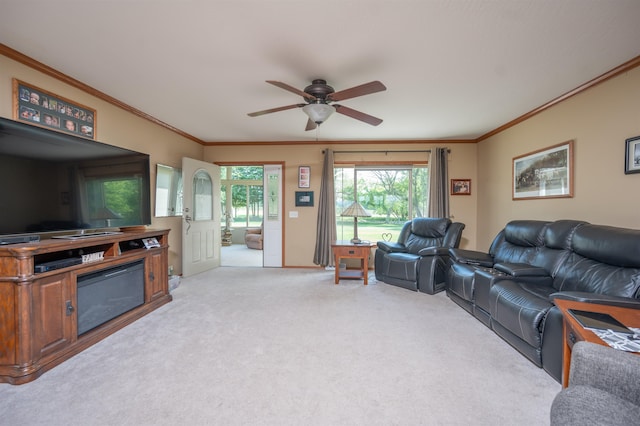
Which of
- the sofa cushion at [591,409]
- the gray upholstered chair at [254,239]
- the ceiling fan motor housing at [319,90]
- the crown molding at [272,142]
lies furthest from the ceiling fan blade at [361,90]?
the gray upholstered chair at [254,239]

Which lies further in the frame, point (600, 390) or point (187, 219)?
point (187, 219)

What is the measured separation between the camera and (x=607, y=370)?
98 centimetres

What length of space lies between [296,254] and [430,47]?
4.07 metres

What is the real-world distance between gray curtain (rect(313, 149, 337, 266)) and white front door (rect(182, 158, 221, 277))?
203 centimetres

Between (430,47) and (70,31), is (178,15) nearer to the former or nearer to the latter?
(70,31)

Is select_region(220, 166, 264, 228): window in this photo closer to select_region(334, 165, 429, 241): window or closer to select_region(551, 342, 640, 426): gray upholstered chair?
select_region(334, 165, 429, 241): window

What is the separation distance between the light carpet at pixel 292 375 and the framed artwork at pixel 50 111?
2102 mm

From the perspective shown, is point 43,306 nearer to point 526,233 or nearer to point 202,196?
point 202,196

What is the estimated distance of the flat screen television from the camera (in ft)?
6.43

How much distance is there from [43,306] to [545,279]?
4197 mm

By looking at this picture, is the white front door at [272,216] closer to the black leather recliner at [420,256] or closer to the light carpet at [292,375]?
the black leather recliner at [420,256]

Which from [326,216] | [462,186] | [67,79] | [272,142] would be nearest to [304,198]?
[326,216]

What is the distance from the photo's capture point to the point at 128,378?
1.83 meters

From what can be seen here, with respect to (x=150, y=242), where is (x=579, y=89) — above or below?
above
